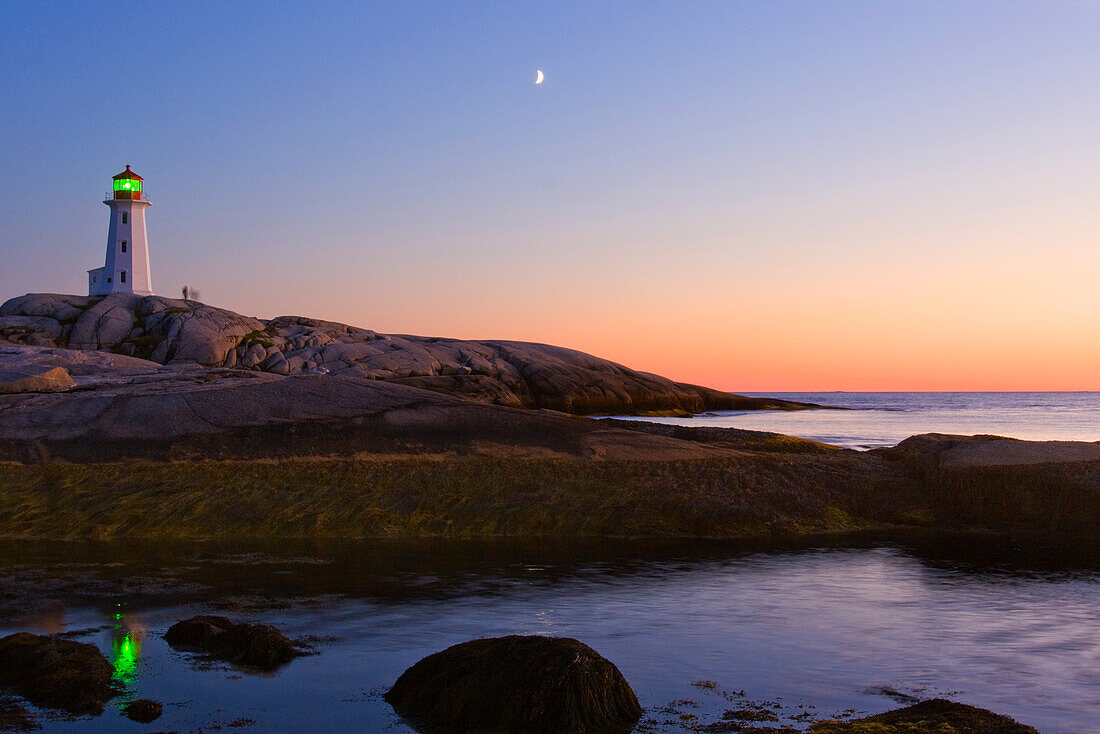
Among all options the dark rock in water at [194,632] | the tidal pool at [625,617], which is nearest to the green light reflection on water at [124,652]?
the tidal pool at [625,617]

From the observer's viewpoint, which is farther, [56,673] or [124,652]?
[124,652]

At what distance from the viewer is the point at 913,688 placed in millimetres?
A: 11289

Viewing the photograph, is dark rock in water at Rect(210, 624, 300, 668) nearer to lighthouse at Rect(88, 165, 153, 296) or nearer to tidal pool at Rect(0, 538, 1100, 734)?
tidal pool at Rect(0, 538, 1100, 734)

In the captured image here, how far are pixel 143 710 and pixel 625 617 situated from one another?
23.8 ft

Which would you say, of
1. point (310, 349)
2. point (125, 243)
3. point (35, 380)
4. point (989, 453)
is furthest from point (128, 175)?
point (989, 453)

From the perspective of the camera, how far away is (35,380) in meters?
34.5

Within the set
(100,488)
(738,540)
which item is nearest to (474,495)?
(738,540)

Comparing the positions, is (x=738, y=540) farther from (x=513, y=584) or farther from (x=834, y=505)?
(x=513, y=584)

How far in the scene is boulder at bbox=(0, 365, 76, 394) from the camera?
1341 inches

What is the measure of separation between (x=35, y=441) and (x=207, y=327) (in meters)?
52.2

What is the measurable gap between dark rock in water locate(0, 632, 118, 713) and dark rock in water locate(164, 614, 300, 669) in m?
1.30

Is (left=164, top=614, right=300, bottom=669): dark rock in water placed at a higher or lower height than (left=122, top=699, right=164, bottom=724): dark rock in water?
higher

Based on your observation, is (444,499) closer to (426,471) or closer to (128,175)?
(426,471)

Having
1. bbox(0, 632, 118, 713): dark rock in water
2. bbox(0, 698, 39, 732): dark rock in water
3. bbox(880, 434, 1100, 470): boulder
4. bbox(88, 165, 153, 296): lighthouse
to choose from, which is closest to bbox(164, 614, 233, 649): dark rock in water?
bbox(0, 632, 118, 713): dark rock in water
